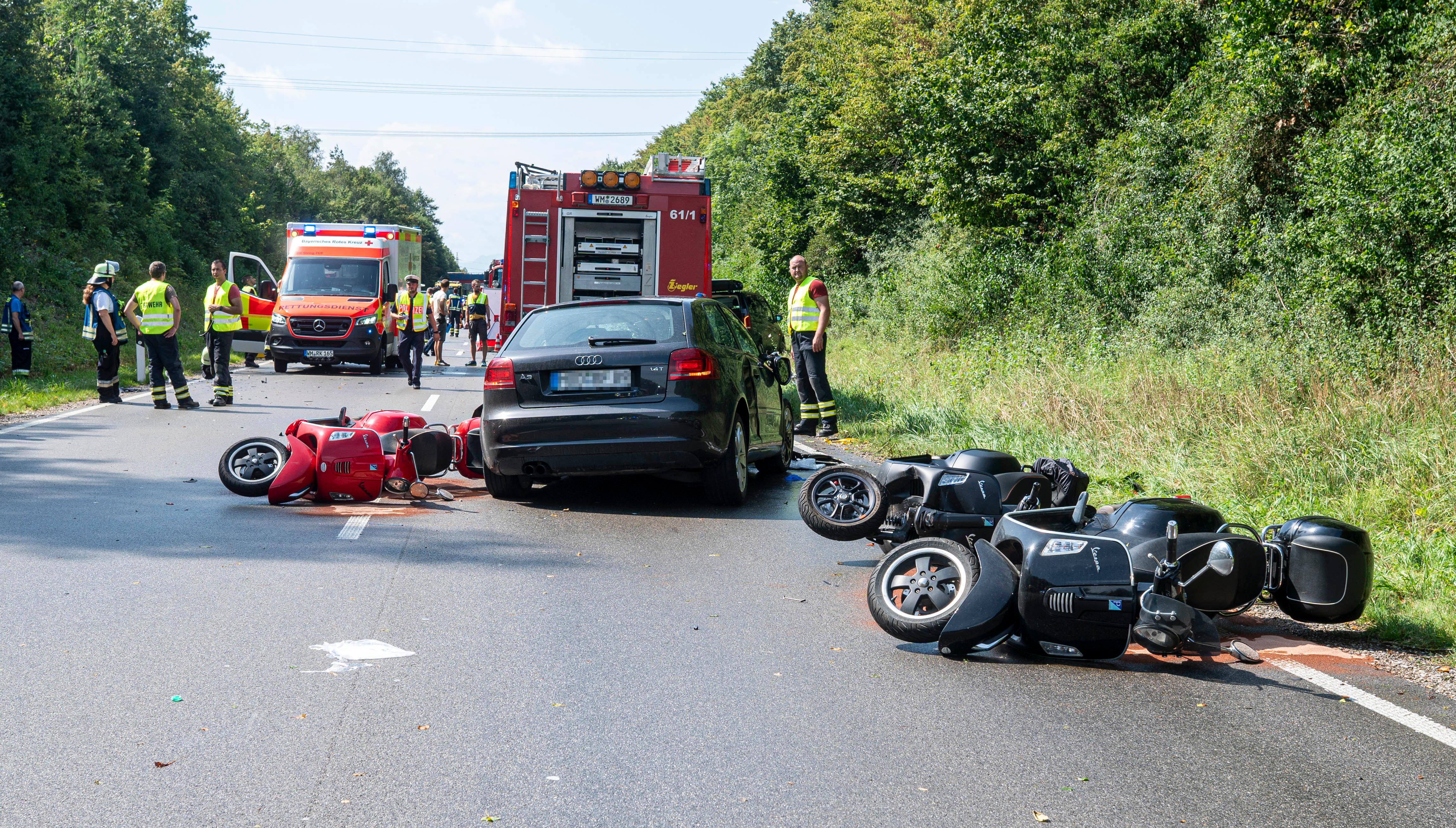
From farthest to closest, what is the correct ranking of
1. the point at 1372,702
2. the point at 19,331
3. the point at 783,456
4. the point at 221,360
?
1. the point at 19,331
2. the point at 221,360
3. the point at 783,456
4. the point at 1372,702

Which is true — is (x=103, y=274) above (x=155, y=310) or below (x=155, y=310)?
above

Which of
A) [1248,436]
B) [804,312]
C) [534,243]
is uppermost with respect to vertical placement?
[534,243]

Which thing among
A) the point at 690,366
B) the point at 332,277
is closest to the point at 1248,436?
the point at 690,366

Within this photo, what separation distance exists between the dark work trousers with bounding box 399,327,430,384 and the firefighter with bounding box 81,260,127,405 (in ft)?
14.4

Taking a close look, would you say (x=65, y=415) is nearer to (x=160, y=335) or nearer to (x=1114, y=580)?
(x=160, y=335)

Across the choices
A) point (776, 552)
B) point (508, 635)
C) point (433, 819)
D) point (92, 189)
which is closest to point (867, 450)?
point (776, 552)

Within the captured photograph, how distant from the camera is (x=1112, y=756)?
4098 millimetres

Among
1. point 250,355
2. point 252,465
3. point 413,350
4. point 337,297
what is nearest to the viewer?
point 252,465

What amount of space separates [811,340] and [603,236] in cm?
→ 373

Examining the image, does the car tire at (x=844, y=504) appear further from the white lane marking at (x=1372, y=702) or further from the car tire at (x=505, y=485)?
the car tire at (x=505, y=485)

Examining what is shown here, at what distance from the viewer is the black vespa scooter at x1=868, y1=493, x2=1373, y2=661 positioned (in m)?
5.05

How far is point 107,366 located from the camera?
1672cm

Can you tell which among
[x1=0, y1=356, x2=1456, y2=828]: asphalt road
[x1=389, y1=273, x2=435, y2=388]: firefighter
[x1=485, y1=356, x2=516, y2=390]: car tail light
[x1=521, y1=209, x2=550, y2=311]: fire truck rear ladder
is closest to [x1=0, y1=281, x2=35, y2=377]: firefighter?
[x1=389, y1=273, x2=435, y2=388]: firefighter

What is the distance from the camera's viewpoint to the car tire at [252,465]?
9016 mm
